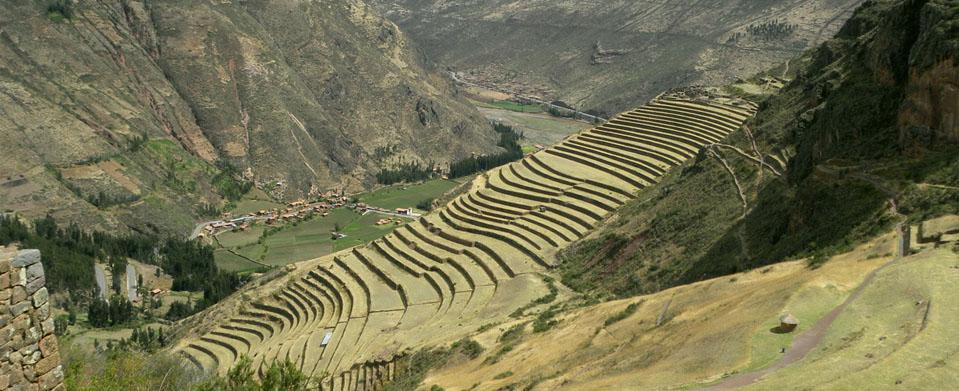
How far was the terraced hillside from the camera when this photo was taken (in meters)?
38.5

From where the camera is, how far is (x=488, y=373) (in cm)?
2730

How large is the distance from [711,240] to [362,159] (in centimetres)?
8954

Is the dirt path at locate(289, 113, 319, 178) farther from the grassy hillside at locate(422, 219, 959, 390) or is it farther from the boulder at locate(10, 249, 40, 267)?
the boulder at locate(10, 249, 40, 267)

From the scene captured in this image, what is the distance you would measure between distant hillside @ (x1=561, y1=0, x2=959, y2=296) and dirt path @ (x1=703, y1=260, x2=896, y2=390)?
4.97 m

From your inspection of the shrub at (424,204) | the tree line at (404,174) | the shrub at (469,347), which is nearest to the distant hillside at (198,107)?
the tree line at (404,174)

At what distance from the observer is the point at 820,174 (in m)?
29.3

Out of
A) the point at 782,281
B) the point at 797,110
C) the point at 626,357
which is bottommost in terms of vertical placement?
the point at 626,357

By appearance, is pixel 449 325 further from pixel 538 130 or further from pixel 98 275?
pixel 538 130

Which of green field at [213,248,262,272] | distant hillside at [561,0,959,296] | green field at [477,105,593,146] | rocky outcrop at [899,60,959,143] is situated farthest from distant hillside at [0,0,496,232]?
rocky outcrop at [899,60,959,143]

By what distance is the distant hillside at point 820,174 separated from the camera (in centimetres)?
2608

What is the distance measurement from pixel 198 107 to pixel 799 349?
346ft

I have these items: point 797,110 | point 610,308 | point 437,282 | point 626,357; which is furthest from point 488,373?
point 797,110

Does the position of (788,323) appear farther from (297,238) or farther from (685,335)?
(297,238)

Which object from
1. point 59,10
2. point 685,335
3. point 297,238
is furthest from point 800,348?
point 59,10
